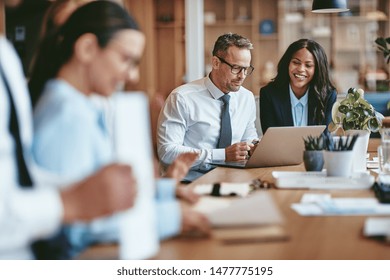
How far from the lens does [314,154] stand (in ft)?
6.97

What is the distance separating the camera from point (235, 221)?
4.38 ft

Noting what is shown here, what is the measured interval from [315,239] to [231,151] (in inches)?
49.7

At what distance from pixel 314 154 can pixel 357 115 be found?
15.4 inches

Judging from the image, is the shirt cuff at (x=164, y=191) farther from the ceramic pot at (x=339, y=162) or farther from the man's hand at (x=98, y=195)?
the ceramic pot at (x=339, y=162)

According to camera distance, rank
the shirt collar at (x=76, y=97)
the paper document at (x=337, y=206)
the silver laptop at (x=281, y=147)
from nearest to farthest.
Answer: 1. the shirt collar at (x=76, y=97)
2. the paper document at (x=337, y=206)
3. the silver laptop at (x=281, y=147)

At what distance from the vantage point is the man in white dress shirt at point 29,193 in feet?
3.40

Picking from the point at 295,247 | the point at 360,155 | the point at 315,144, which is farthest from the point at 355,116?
the point at 295,247

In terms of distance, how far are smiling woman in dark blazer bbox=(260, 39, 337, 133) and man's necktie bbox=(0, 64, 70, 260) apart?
189 cm

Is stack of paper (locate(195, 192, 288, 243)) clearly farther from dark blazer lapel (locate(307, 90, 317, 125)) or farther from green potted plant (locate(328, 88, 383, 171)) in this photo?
dark blazer lapel (locate(307, 90, 317, 125))

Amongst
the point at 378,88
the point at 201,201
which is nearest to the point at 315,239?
the point at 201,201

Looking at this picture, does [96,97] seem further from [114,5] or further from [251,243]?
[251,243]

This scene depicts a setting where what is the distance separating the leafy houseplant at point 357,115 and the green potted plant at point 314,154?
1.06 feet

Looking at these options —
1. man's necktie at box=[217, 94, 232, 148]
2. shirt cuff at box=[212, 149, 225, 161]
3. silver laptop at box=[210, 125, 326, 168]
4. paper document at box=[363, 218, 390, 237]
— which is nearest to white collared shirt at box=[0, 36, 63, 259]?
paper document at box=[363, 218, 390, 237]

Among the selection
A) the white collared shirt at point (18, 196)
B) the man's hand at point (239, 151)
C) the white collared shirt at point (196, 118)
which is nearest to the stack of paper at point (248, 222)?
the white collared shirt at point (18, 196)
